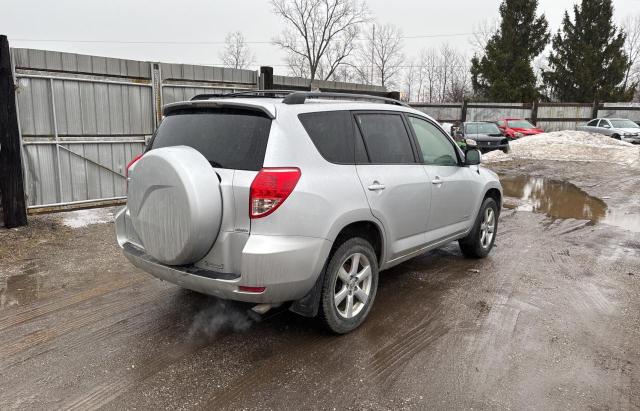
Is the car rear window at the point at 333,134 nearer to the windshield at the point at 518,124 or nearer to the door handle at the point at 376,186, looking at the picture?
the door handle at the point at 376,186


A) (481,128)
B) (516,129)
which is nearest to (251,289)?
(481,128)

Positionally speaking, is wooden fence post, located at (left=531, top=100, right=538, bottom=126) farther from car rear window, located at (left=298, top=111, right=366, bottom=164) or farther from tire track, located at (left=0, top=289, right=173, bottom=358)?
tire track, located at (left=0, top=289, right=173, bottom=358)

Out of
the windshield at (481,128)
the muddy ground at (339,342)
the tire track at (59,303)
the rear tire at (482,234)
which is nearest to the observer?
the muddy ground at (339,342)

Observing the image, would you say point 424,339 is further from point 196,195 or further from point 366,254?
point 196,195

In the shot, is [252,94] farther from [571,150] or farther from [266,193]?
[571,150]

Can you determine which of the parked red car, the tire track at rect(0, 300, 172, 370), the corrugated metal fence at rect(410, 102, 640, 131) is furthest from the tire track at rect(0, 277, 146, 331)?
the corrugated metal fence at rect(410, 102, 640, 131)

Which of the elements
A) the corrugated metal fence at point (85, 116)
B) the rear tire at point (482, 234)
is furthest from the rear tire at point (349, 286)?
the corrugated metal fence at point (85, 116)

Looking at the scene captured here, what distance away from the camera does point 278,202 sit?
3131 millimetres

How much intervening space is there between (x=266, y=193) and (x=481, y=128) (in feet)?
64.0

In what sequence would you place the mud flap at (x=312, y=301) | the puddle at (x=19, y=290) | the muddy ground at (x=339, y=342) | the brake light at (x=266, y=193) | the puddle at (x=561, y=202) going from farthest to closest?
1. the puddle at (x=561, y=202)
2. the puddle at (x=19, y=290)
3. the mud flap at (x=312, y=301)
4. the brake light at (x=266, y=193)
5. the muddy ground at (x=339, y=342)

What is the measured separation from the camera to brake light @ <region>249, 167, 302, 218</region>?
123 inches

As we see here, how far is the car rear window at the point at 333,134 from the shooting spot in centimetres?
354

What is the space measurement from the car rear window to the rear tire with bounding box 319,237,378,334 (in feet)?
2.18

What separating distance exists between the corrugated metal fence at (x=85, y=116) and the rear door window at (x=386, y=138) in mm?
5620
